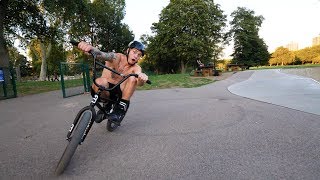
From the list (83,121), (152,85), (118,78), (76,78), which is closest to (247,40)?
(152,85)

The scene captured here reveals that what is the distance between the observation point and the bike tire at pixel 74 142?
9.95ft

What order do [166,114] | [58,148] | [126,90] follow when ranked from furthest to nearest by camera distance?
[166,114]
[126,90]
[58,148]

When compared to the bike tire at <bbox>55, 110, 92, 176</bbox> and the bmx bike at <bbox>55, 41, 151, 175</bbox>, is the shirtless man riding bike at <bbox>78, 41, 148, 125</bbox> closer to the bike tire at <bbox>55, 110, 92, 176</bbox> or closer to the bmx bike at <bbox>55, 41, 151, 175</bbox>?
the bmx bike at <bbox>55, 41, 151, 175</bbox>

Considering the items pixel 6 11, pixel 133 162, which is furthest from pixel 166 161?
pixel 6 11

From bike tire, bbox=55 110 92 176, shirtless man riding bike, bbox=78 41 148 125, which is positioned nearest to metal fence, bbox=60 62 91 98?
shirtless man riding bike, bbox=78 41 148 125

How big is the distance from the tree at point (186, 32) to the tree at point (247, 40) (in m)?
17.0

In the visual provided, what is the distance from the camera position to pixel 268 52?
62938 mm

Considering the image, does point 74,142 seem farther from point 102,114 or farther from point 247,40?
point 247,40

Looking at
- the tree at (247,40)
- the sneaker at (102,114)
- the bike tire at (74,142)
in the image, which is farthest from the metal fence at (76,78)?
the tree at (247,40)

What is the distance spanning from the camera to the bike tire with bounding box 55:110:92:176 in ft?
9.95

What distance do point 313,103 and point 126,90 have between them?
17.5ft

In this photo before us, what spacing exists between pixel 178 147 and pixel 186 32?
39.3 metres

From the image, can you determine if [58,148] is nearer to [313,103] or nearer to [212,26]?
[313,103]

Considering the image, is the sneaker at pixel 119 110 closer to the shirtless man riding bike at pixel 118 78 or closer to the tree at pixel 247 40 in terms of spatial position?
the shirtless man riding bike at pixel 118 78
